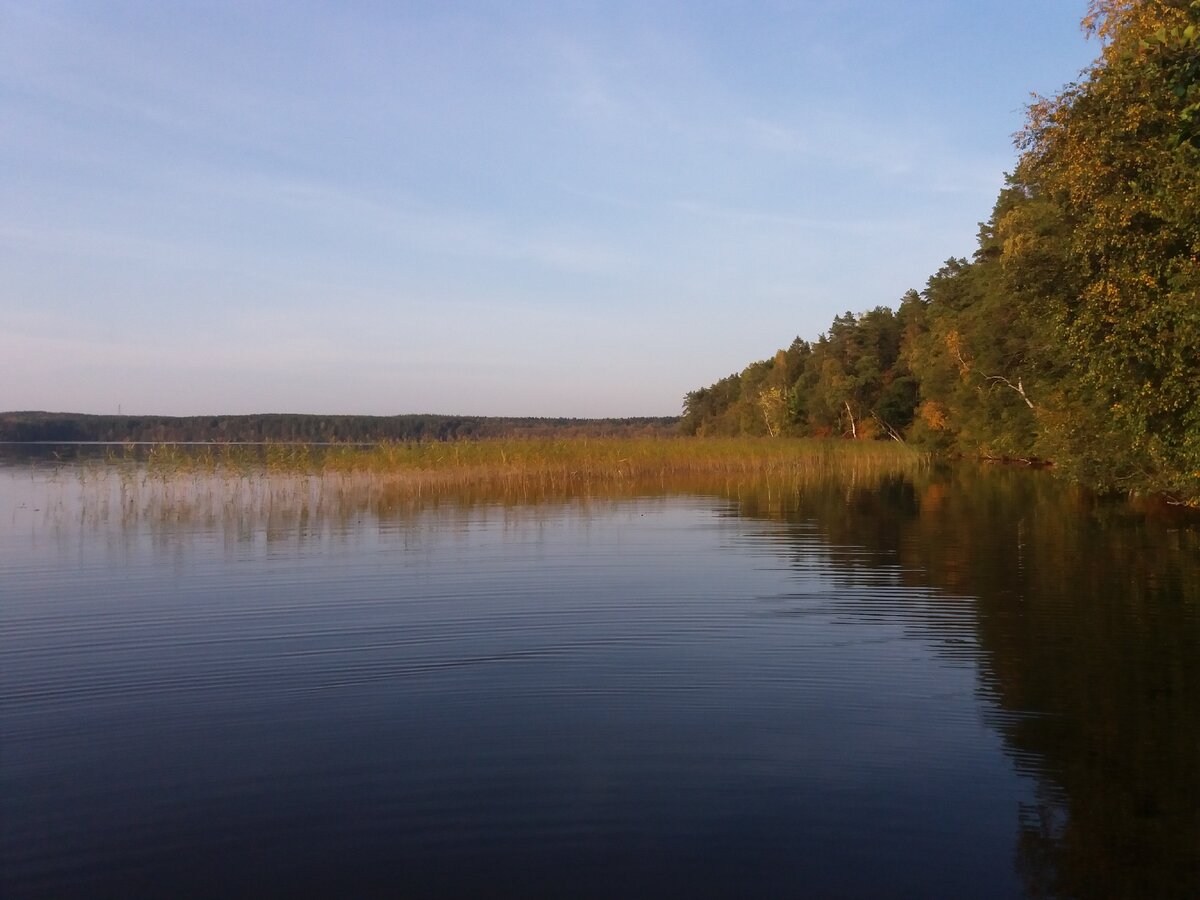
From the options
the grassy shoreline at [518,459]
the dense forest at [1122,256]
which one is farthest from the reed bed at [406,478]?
the dense forest at [1122,256]

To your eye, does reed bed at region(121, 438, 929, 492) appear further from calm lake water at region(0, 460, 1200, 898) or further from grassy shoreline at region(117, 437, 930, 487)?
calm lake water at region(0, 460, 1200, 898)

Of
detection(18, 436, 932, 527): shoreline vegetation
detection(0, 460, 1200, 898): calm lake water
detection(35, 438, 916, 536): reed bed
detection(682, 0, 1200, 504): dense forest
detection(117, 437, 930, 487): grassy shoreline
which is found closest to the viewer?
detection(0, 460, 1200, 898): calm lake water

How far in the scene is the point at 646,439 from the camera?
37719mm

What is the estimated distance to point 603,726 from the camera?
6.92 metres

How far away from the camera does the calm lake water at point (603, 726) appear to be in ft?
16.1

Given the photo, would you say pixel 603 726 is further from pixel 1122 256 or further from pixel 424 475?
pixel 424 475

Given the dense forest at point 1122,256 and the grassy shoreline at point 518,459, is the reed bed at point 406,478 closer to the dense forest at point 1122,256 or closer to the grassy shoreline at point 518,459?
the grassy shoreline at point 518,459

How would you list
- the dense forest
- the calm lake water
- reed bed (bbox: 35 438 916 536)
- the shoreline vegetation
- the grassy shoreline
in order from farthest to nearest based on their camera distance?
the grassy shoreline, the shoreline vegetation, reed bed (bbox: 35 438 916 536), the dense forest, the calm lake water

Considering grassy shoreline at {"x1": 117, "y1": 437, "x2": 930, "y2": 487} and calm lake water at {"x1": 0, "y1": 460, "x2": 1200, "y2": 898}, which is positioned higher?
grassy shoreline at {"x1": 117, "y1": 437, "x2": 930, "y2": 487}

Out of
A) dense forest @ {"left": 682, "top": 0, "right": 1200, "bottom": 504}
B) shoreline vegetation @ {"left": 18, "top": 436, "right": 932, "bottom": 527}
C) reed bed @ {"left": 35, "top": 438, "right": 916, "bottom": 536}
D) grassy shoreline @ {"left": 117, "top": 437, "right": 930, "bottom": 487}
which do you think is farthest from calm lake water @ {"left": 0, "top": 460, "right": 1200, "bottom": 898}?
grassy shoreline @ {"left": 117, "top": 437, "right": 930, "bottom": 487}

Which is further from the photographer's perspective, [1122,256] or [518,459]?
[518,459]

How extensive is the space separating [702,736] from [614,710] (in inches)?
34.0

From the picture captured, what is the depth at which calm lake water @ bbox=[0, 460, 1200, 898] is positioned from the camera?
490cm

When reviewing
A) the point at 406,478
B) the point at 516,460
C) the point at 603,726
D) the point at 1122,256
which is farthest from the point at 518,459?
the point at 603,726
